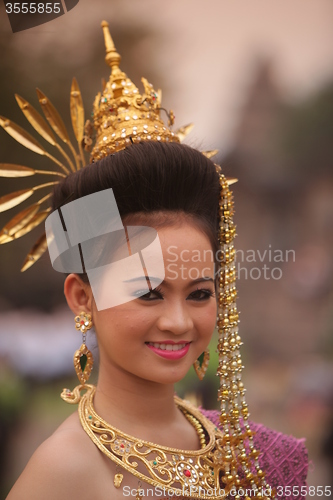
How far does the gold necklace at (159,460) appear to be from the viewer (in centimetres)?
131

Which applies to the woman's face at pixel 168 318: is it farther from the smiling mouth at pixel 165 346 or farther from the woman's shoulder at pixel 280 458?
the woman's shoulder at pixel 280 458

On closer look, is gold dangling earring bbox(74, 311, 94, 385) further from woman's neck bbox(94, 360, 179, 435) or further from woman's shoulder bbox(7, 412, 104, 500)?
woman's shoulder bbox(7, 412, 104, 500)

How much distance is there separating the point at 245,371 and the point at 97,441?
1.45 metres

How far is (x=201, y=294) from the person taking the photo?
4.61 ft

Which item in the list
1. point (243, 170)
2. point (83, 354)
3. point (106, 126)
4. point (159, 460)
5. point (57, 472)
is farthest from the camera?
point (243, 170)

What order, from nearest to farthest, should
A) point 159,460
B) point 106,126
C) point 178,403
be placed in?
point 159,460 → point 106,126 → point 178,403

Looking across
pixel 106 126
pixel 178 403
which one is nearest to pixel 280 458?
pixel 178 403

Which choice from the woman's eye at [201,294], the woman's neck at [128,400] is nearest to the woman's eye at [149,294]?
the woman's eye at [201,294]

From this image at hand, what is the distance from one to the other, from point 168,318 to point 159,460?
1.20 feet

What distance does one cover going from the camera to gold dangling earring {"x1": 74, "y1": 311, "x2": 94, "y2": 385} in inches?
55.9

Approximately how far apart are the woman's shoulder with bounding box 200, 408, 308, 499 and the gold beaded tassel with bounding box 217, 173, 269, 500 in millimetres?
181

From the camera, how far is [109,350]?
1.37 m

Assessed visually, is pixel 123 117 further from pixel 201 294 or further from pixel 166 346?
pixel 166 346

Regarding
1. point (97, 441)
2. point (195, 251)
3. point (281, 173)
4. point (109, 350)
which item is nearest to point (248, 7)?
point (281, 173)
